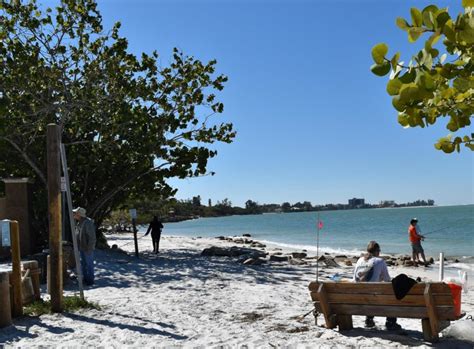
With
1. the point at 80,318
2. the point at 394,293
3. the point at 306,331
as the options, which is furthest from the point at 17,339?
the point at 394,293

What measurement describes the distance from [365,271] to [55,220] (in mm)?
4888

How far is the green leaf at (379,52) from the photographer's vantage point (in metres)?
2.50

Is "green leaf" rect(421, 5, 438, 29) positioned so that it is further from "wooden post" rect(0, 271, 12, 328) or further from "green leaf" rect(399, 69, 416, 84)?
"wooden post" rect(0, 271, 12, 328)

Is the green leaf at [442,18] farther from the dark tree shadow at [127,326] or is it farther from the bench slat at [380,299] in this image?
the dark tree shadow at [127,326]

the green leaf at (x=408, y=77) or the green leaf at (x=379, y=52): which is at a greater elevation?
the green leaf at (x=379, y=52)

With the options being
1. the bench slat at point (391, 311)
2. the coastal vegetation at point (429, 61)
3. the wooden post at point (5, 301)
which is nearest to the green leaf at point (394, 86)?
the coastal vegetation at point (429, 61)

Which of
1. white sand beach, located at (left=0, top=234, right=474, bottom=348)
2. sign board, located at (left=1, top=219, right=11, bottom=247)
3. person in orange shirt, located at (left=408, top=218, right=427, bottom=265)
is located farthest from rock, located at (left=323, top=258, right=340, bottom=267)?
sign board, located at (left=1, top=219, right=11, bottom=247)

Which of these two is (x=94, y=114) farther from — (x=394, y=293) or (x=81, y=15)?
(x=394, y=293)

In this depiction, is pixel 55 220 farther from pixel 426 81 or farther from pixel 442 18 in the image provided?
pixel 442 18

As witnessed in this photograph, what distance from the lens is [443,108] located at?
10.9ft

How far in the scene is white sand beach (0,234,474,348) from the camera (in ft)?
22.5

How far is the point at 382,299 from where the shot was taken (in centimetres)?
666

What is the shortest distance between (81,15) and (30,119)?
3930 mm

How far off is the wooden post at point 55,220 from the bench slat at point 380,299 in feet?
13.5
